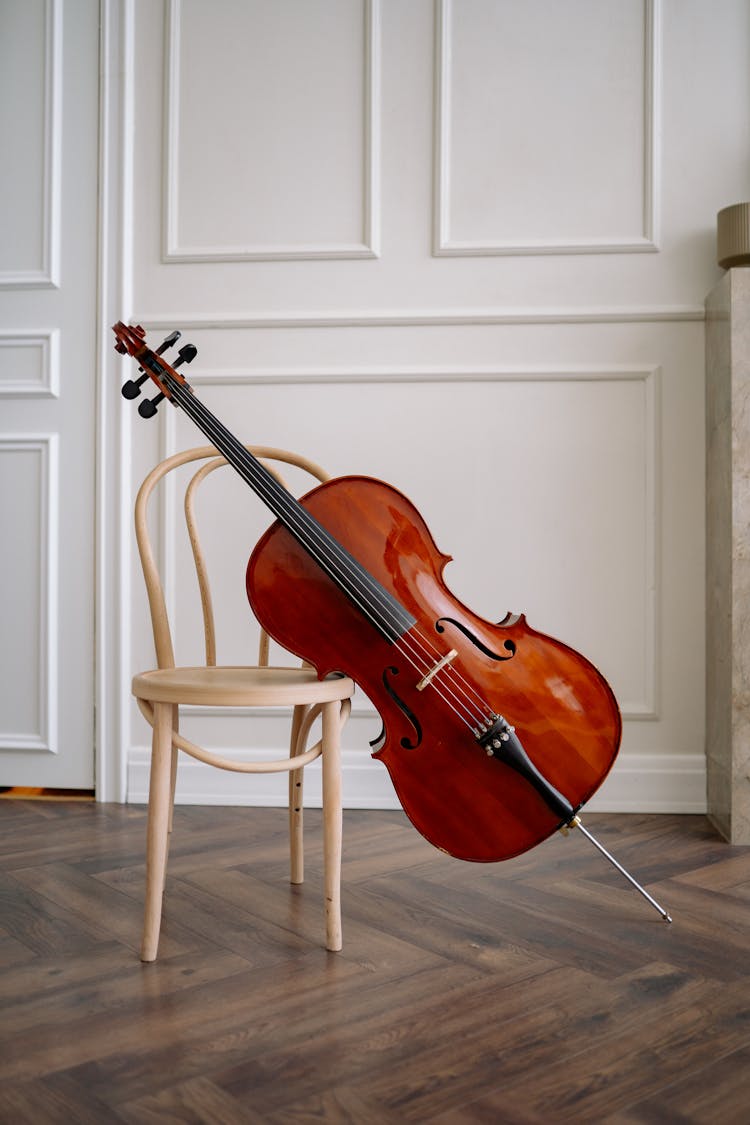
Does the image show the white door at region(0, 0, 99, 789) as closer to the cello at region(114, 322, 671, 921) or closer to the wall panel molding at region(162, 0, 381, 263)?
the wall panel molding at region(162, 0, 381, 263)

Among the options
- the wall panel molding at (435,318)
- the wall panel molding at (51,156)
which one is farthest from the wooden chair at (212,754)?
the wall panel molding at (51,156)

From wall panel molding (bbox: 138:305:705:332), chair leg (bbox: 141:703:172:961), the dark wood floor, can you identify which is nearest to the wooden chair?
chair leg (bbox: 141:703:172:961)


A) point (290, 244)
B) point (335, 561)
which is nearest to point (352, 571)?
point (335, 561)

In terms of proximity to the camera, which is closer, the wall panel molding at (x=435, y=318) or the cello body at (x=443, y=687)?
the cello body at (x=443, y=687)

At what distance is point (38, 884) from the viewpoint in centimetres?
177

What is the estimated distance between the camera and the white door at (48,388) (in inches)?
96.7

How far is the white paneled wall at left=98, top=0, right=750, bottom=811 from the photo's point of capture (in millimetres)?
2340

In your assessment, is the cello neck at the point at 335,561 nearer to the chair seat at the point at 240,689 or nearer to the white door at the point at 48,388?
the chair seat at the point at 240,689

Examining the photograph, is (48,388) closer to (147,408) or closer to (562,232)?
(147,408)

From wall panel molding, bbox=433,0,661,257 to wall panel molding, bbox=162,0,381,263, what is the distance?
5.7 inches

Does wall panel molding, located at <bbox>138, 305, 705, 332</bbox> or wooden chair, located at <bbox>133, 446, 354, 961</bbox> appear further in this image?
wall panel molding, located at <bbox>138, 305, 705, 332</bbox>

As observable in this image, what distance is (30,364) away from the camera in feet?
8.15

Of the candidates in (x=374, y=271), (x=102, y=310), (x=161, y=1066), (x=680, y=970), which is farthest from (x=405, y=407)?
(x=161, y=1066)

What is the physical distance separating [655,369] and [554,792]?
126 centimetres
